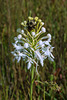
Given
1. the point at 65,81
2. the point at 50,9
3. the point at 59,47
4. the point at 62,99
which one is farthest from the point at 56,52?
the point at 50,9

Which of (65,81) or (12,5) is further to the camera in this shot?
(12,5)

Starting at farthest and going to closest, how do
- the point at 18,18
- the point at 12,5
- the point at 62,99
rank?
1. the point at 12,5
2. the point at 18,18
3. the point at 62,99

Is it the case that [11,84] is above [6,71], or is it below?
below

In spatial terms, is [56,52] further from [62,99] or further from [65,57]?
[62,99]

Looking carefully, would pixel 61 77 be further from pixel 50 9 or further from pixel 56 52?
pixel 50 9

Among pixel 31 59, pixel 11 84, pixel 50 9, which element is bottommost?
pixel 11 84

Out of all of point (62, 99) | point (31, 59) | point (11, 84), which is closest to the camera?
point (31, 59)

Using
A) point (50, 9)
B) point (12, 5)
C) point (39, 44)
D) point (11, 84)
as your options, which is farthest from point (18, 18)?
point (39, 44)
